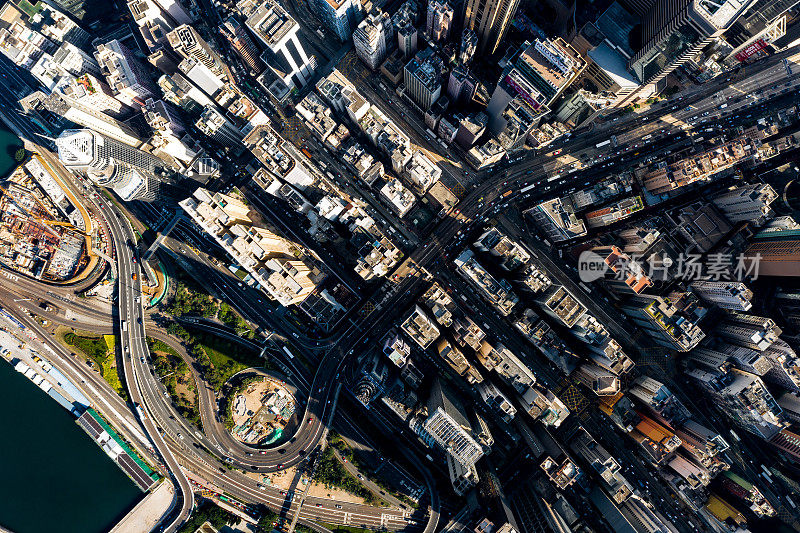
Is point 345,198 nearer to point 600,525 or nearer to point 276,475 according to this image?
point 276,475

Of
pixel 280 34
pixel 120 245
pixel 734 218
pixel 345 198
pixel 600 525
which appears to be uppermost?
pixel 734 218

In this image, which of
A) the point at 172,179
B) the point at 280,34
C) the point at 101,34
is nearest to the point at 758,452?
the point at 280,34

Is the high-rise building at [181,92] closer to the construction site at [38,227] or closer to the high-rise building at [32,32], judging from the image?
the high-rise building at [32,32]

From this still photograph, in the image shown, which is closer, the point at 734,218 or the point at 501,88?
the point at 501,88

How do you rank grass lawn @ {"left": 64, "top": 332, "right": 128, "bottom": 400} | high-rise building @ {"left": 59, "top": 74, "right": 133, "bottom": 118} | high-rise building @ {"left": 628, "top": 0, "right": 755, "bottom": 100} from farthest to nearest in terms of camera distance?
grass lawn @ {"left": 64, "top": 332, "right": 128, "bottom": 400} → high-rise building @ {"left": 59, "top": 74, "right": 133, "bottom": 118} → high-rise building @ {"left": 628, "top": 0, "right": 755, "bottom": 100}

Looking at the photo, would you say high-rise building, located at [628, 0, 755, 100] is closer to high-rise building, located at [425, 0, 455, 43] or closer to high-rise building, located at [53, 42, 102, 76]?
high-rise building, located at [425, 0, 455, 43]

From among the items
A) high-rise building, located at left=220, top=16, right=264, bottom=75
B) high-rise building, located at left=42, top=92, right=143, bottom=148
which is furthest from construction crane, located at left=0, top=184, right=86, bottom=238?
high-rise building, located at left=220, top=16, right=264, bottom=75
